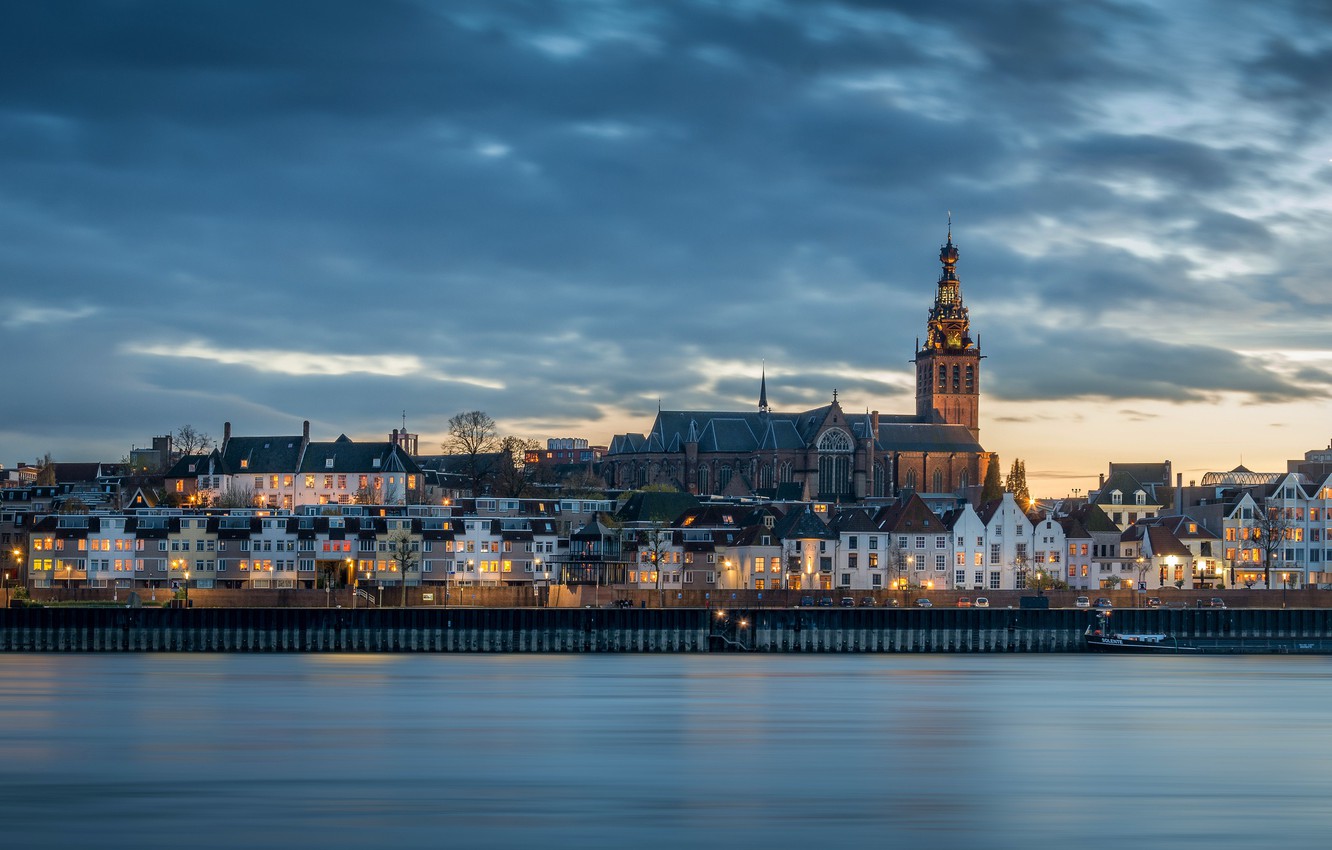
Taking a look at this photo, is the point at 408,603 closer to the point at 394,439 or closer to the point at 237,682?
the point at 237,682

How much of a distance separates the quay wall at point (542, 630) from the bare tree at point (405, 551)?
1211 inches

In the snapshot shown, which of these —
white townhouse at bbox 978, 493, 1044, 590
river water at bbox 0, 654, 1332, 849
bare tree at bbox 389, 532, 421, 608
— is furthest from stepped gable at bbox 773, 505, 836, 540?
river water at bbox 0, 654, 1332, 849

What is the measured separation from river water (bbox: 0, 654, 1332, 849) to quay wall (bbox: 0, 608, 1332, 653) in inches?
510

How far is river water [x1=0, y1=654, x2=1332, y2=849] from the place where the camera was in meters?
38.0

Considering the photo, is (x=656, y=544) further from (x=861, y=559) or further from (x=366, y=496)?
(x=366, y=496)

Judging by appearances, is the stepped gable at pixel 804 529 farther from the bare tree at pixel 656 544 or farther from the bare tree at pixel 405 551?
the bare tree at pixel 405 551

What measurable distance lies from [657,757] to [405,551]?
263ft

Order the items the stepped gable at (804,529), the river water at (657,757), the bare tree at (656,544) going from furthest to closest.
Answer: the stepped gable at (804,529) < the bare tree at (656,544) < the river water at (657,757)

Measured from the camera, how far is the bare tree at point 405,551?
426 feet

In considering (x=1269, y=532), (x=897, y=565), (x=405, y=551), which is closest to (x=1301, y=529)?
(x=1269, y=532)

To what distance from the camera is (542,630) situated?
97938 mm

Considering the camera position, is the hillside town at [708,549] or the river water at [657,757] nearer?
the river water at [657,757]

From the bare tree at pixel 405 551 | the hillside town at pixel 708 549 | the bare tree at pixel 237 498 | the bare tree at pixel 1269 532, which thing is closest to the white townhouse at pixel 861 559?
the hillside town at pixel 708 549

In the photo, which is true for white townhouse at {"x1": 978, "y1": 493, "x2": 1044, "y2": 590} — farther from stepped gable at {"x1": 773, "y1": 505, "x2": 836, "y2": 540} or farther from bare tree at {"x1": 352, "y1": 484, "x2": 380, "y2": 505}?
bare tree at {"x1": 352, "y1": 484, "x2": 380, "y2": 505}
